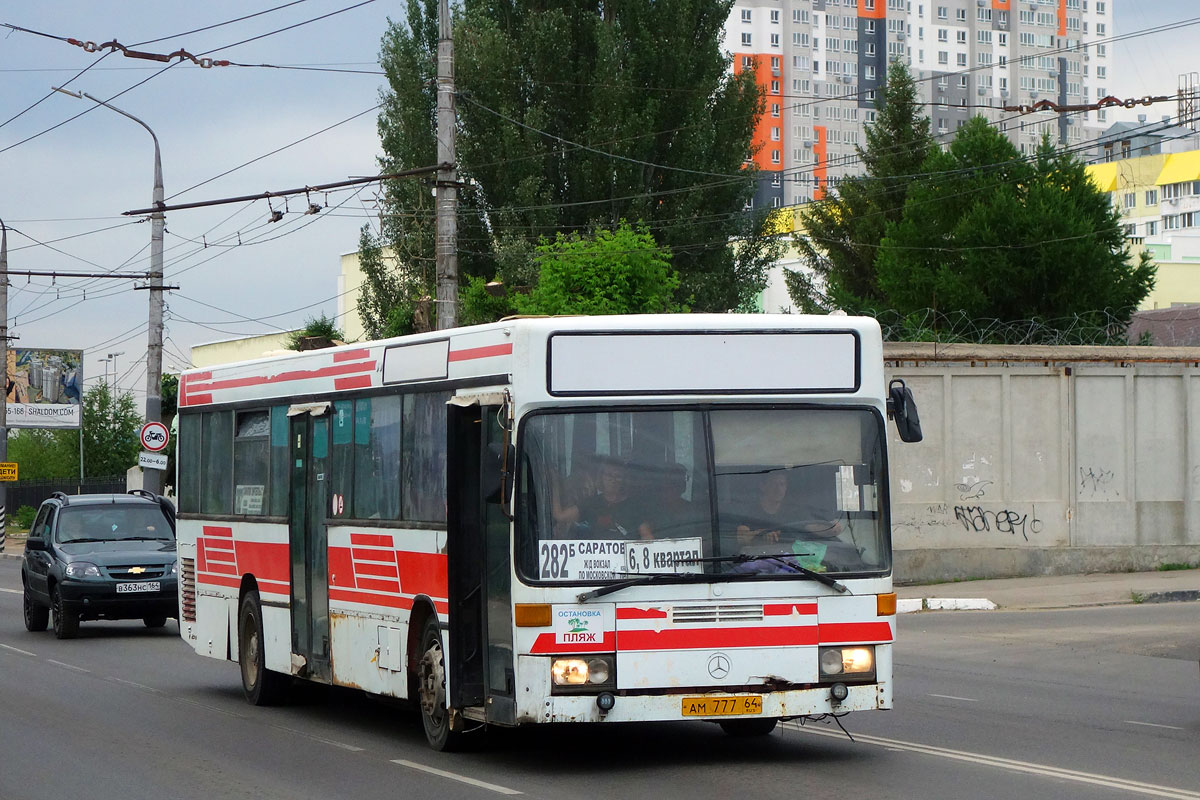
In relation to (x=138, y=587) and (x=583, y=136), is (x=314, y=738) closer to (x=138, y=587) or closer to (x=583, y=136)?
(x=138, y=587)

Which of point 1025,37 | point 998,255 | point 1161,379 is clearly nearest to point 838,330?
point 1161,379

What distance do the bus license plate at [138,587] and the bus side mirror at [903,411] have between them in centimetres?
1399

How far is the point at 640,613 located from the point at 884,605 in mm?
1417

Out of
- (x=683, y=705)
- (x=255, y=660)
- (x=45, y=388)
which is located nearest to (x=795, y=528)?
(x=683, y=705)

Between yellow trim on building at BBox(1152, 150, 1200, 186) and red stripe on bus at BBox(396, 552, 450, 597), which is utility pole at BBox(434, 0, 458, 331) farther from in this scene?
yellow trim on building at BBox(1152, 150, 1200, 186)

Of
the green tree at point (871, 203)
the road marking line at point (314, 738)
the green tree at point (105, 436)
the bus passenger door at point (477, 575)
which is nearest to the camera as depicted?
the bus passenger door at point (477, 575)

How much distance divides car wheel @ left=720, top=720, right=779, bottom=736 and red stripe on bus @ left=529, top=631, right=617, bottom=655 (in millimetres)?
2147

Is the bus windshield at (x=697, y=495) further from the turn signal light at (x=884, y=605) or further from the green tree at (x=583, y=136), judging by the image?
the green tree at (x=583, y=136)

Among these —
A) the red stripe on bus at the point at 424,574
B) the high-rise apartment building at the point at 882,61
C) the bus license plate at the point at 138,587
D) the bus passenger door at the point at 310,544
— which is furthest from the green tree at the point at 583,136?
the high-rise apartment building at the point at 882,61

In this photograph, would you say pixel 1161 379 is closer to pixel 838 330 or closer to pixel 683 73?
pixel 838 330

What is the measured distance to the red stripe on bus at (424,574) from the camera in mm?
10438

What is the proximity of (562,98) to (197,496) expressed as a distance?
3139 centimetres

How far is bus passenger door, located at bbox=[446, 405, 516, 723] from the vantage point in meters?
9.73

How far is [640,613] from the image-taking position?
9.40m
